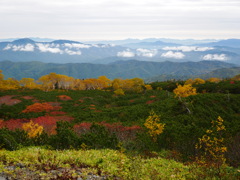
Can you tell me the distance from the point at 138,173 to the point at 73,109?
46.7 meters

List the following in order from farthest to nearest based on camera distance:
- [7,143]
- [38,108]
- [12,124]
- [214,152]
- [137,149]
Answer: [38,108] < [12,124] < [214,152] < [137,149] < [7,143]

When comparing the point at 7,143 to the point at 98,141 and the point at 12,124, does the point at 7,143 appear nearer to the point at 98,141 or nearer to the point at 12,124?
the point at 98,141

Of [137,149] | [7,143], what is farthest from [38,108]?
[137,149]

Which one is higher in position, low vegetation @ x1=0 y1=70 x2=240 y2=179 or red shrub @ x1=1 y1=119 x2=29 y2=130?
low vegetation @ x1=0 y1=70 x2=240 y2=179

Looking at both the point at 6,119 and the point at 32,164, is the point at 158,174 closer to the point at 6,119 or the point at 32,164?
the point at 32,164

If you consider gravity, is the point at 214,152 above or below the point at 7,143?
below

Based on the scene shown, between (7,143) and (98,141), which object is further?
(98,141)

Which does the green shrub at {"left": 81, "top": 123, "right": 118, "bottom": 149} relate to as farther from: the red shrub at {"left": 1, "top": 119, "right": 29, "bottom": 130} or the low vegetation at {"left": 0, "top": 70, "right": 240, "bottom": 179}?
the red shrub at {"left": 1, "top": 119, "right": 29, "bottom": 130}

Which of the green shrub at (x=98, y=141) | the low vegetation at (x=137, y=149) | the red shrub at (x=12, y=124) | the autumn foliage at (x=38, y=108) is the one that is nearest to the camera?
the low vegetation at (x=137, y=149)

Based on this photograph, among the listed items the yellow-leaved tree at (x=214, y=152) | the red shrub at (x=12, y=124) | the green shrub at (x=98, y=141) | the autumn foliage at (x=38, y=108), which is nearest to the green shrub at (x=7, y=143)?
the green shrub at (x=98, y=141)

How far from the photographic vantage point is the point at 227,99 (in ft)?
136

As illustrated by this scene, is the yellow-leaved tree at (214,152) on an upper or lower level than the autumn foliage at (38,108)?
upper

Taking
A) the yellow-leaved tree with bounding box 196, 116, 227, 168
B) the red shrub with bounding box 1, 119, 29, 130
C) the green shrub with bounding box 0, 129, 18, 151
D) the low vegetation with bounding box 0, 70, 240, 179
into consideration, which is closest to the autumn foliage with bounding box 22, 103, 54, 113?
the red shrub with bounding box 1, 119, 29, 130

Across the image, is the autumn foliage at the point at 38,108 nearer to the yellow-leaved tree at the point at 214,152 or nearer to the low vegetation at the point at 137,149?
the low vegetation at the point at 137,149
